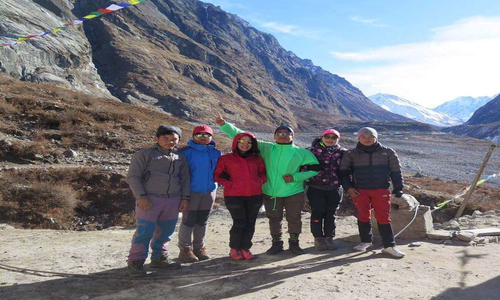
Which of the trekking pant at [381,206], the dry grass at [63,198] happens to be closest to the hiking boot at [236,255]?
the trekking pant at [381,206]

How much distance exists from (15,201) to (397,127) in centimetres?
11338

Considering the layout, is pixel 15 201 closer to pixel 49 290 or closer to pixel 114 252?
pixel 114 252

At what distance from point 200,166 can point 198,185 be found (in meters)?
0.27

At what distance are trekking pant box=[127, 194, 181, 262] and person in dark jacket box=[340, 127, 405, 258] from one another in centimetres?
266

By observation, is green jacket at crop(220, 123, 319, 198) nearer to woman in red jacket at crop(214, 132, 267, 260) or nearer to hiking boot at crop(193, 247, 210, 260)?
woman in red jacket at crop(214, 132, 267, 260)

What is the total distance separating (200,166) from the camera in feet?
15.6

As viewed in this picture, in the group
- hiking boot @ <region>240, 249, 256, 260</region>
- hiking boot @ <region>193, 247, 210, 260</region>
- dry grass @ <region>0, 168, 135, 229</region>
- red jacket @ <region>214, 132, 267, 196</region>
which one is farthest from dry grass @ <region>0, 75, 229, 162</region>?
hiking boot @ <region>240, 249, 256, 260</region>

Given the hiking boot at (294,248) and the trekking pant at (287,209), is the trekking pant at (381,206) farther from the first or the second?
the hiking boot at (294,248)

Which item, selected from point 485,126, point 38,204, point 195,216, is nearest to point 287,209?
point 195,216

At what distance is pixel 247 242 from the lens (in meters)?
4.98

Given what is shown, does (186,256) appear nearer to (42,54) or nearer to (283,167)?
(283,167)

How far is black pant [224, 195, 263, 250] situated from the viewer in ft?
15.6

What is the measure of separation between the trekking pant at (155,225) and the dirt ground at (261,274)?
324 millimetres

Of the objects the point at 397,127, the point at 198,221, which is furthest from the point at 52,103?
the point at 397,127
